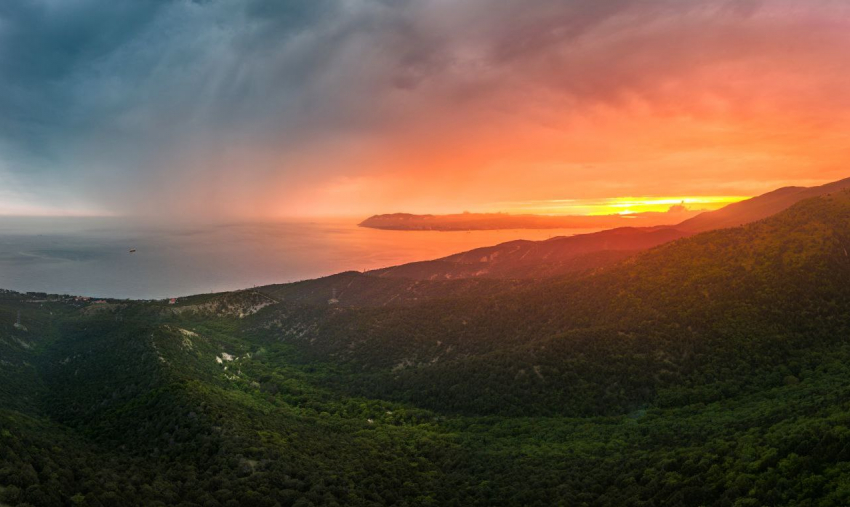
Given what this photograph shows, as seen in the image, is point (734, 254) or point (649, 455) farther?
point (734, 254)

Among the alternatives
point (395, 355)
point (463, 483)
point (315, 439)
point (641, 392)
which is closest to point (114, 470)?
point (315, 439)

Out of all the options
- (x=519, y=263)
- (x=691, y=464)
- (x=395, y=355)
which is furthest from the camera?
(x=519, y=263)

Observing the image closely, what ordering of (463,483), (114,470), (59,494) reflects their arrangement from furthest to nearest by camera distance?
(463,483) → (114,470) → (59,494)

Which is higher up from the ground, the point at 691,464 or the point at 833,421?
the point at 833,421

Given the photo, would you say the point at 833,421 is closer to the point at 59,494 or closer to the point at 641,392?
the point at 641,392

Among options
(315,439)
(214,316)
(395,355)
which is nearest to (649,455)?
(315,439)

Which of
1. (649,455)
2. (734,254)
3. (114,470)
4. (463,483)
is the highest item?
(734,254)

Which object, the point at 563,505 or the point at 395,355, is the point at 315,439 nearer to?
the point at 563,505
